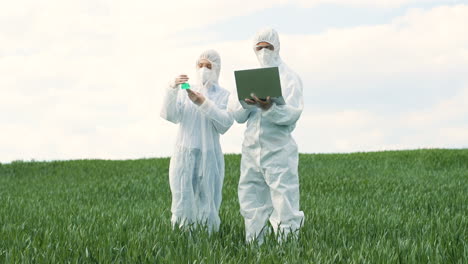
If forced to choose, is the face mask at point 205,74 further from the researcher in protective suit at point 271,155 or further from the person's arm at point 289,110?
the person's arm at point 289,110

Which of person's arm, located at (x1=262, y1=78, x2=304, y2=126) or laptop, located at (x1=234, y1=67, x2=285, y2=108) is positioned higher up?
laptop, located at (x1=234, y1=67, x2=285, y2=108)

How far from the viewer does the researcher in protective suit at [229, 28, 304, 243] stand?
6074mm

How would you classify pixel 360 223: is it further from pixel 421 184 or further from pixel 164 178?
pixel 164 178

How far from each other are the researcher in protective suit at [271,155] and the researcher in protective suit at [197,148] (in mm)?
595

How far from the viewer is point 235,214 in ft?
29.5

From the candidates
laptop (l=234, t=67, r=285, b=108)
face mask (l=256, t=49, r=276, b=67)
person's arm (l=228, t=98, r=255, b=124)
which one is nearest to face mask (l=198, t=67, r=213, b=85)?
person's arm (l=228, t=98, r=255, b=124)

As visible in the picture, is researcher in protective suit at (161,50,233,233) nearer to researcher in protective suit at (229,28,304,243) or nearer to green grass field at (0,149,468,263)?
green grass field at (0,149,468,263)

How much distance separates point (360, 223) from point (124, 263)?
150 inches

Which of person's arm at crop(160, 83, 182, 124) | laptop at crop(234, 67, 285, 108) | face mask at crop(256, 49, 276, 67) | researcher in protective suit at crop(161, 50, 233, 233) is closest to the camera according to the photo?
laptop at crop(234, 67, 285, 108)

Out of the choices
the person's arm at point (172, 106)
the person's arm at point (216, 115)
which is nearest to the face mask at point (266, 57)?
the person's arm at point (216, 115)

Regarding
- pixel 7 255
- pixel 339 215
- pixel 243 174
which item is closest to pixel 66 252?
pixel 7 255

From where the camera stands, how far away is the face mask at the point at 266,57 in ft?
20.4

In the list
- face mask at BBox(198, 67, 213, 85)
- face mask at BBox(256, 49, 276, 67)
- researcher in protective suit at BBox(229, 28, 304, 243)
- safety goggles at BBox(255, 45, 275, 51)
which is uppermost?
safety goggles at BBox(255, 45, 275, 51)

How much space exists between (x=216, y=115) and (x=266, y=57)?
35.3 inches
